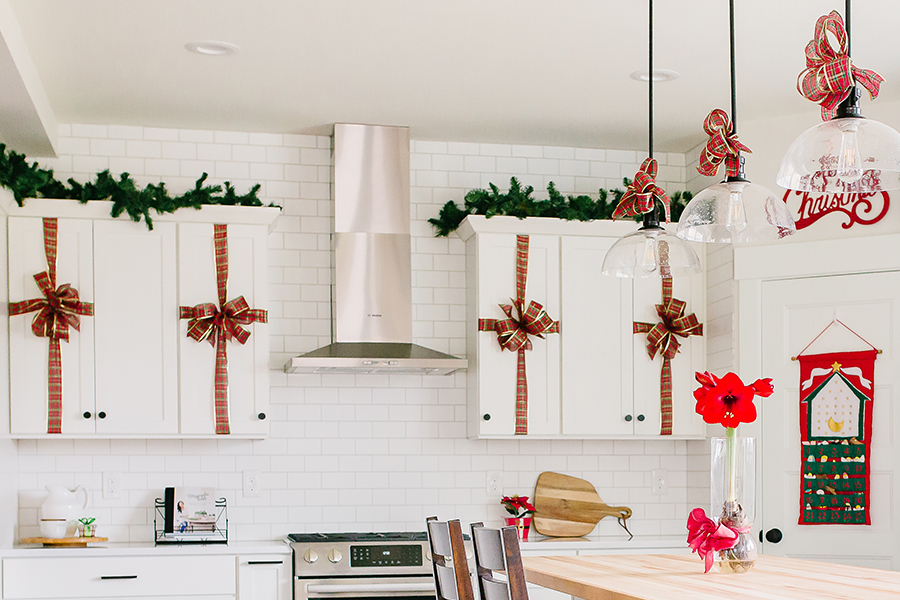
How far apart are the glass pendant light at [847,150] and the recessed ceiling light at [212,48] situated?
251cm

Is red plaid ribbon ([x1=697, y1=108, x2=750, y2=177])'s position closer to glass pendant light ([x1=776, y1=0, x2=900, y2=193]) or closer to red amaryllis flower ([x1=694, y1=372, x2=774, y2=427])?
glass pendant light ([x1=776, y1=0, x2=900, y2=193])

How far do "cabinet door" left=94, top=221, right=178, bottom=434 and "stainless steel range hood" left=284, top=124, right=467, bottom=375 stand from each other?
60 centimetres

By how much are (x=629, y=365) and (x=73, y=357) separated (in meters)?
2.64

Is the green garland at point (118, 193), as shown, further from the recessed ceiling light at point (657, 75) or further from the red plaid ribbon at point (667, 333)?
the red plaid ribbon at point (667, 333)

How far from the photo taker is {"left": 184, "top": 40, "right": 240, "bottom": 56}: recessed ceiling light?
13.2ft

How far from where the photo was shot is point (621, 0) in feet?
11.9

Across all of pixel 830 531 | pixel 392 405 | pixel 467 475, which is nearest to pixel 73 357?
pixel 392 405

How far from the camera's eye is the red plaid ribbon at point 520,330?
5.00 m

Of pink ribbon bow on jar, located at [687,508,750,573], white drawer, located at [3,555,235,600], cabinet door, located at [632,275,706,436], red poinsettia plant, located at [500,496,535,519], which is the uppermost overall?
cabinet door, located at [632,275,706,436]

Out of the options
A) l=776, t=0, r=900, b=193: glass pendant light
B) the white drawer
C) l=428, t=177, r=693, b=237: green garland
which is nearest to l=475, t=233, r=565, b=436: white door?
l=428, t=177, r=693, b=237: green garland

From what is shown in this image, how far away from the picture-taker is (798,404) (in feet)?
15.7

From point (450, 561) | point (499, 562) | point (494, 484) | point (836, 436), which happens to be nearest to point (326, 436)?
point (494, 484)

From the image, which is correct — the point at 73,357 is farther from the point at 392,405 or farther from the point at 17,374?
the point at 392,405

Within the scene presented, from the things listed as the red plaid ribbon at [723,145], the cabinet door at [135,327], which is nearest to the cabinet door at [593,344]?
the cabinet door at [135,327]
